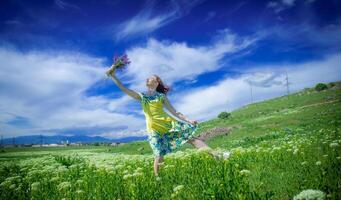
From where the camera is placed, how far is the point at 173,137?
29.2ft

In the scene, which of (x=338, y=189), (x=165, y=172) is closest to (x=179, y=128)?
(x=165, y=172)

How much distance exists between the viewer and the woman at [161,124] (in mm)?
8711

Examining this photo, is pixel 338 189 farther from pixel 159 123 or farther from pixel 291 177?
pixel 159 123

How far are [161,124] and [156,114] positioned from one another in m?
0.31

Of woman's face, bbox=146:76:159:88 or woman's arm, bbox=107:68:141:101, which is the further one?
woman's face, bbox=146:76:159:88

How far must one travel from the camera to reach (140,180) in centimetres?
688

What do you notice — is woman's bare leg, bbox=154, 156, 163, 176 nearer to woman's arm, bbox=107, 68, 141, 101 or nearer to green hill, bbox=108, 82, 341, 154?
woman's arm, bbox=107, 68, 141, 101

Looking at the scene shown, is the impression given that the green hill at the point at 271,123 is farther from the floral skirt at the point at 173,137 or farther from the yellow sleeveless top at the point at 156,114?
the yellow sleeveless top at the point at 156,114

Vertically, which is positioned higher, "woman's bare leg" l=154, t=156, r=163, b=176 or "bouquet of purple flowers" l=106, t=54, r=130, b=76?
"bouquet of purple flowers" l=106, t=54, r=130, b=76

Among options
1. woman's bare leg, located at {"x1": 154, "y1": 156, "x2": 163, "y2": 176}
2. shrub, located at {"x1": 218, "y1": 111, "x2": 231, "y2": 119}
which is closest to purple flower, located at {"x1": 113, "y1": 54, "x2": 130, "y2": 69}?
Answer: woman's bare leg, located at {"x1": 154, "y1": 156, "x2": 163, "y2": 176}

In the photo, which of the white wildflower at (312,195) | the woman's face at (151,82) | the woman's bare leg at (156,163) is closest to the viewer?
the white wildflower at (312,195)

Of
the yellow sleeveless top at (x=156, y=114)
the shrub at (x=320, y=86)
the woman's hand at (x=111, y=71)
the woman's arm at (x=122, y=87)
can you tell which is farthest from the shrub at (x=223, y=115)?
the woman's hand at (x=111, y=71)

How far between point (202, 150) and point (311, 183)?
2.75m

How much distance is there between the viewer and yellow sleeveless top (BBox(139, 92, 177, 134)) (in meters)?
8.77
